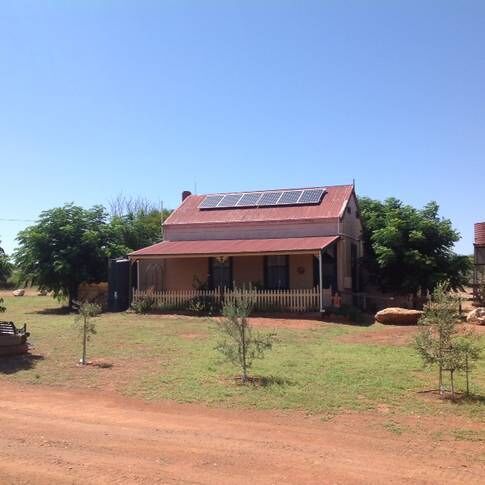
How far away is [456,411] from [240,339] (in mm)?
4318

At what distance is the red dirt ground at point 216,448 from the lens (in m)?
5.99

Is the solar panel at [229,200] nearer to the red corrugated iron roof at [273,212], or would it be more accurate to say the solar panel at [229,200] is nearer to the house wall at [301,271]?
the red corrugated iron roof at [273,212]

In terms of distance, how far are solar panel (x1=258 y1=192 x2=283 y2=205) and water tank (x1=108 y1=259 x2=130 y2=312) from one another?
7.26 metres

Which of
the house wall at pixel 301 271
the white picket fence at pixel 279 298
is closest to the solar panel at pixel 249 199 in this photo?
the house wall at pixel 301 271

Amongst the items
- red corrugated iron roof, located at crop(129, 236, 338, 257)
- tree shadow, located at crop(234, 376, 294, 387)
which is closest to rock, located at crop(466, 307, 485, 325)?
red corrugated iron roof, located at crop(129, 236, 338, 257)

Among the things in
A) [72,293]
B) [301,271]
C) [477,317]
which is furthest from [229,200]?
[477,317]

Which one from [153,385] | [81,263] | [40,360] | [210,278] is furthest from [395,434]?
[81,263]

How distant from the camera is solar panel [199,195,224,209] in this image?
98.5 feet

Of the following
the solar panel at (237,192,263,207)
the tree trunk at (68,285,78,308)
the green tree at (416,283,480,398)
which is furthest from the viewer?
the solar panel at (237,192,263,207)

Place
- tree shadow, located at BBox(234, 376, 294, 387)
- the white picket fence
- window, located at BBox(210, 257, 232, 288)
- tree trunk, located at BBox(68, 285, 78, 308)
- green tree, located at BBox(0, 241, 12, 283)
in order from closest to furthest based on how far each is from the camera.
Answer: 1. tree shadow, located at BBox(234, 376, 294, 387)
2. green tree, located at BBox(0, 241, 12, 283)
3. the white picket fence
4. window, located at BBox(210, 257, 232, 288)
5. tree trunk, located at BBox(68, 285, 78, 308)

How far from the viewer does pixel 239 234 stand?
27.6m

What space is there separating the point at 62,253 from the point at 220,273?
743 centimetres

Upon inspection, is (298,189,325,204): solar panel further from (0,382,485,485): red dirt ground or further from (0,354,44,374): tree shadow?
(0,382,485,485): red dirt ground

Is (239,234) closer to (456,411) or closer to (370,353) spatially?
(370,353)
